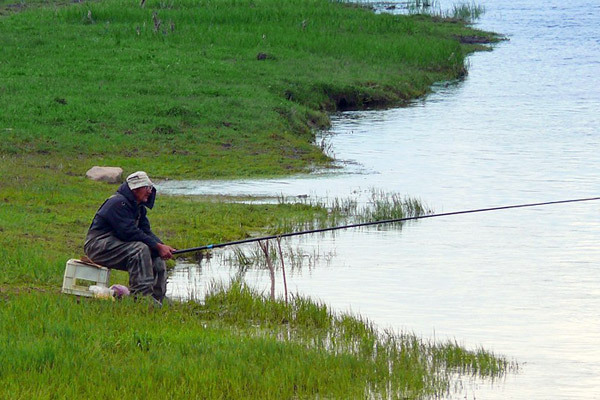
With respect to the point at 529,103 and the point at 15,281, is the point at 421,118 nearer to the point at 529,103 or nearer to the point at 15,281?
the point at 529,103

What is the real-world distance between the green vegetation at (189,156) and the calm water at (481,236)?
0.65 metres

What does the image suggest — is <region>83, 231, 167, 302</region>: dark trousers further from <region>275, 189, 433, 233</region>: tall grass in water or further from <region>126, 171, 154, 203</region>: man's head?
<region>275, 189, 433, 233</region>: tall grass in water

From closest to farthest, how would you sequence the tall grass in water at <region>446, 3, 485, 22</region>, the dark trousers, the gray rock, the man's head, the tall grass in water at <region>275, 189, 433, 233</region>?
1. the man's head
2. the dark trousers
3. the tall grass in water at <region>275, 189, 433, 233</region>
4. the gray rock
5. the tall grass in water at <region>446, 3, 485, 22</region>

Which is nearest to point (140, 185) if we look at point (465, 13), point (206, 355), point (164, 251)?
point (164, 251)

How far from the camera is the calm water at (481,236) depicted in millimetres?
9312

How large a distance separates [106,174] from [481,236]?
532 cm

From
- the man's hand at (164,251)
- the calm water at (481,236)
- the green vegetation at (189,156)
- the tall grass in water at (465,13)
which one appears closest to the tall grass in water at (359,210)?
the green vegetation at (189,156)

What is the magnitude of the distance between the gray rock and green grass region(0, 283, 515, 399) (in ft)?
20.3

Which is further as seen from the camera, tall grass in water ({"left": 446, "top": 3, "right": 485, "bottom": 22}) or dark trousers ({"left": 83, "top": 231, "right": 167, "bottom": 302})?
tall grass in water ({"left": 446, "top": 3, "right": 485, "bottom": 22})

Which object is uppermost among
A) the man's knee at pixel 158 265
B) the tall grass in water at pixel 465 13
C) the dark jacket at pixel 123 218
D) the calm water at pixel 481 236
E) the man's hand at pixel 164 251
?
the tall grass in water at pixel 465 13

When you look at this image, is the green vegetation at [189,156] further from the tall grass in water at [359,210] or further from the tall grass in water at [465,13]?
the tall grass in water at [465,13]

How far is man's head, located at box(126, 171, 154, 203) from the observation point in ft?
27.5

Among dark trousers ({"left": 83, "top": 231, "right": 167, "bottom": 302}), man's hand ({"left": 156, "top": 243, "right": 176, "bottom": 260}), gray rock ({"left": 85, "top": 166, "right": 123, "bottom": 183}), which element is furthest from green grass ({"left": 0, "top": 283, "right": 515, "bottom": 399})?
gray rock ({"left": 85, "top": 166, "right": 123, "bottom": 183})

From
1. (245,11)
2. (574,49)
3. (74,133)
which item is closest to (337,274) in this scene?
(74,133)
